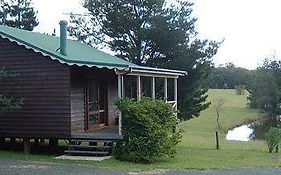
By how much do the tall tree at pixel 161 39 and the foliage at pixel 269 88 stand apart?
2450 cm

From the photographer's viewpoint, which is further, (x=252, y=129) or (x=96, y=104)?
(x=252, y=129)

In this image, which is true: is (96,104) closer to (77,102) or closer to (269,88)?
(77,102)

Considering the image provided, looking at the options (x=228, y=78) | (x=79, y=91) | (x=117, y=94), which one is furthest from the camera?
(x=228, y=78)

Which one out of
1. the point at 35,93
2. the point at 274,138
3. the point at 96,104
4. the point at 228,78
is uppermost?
the point at 228,78

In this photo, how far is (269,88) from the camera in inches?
2098

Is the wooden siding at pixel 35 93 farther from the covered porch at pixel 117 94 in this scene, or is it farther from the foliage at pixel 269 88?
the foliage at pixel 269 88

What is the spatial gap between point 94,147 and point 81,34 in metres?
18.8

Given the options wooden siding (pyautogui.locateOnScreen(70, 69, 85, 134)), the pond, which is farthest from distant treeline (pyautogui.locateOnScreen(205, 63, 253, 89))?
wooden siding (pyautogui.locateOnScreen(70, 69, 85, 134))

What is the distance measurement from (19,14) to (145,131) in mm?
28082

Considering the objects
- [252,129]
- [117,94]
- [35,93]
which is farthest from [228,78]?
[35,93]

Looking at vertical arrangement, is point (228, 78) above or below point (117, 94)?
above

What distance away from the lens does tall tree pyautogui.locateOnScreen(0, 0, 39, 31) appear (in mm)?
38188

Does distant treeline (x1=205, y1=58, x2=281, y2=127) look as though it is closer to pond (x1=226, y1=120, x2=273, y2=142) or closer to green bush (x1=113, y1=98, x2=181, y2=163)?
pond (x1=226, y1=120, x2=273, y2=142)

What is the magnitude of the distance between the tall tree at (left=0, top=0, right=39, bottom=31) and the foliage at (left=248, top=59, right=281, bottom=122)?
2934 cm
